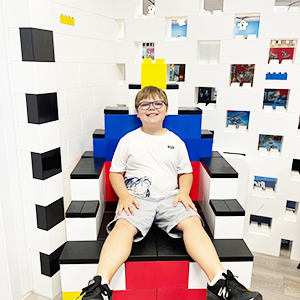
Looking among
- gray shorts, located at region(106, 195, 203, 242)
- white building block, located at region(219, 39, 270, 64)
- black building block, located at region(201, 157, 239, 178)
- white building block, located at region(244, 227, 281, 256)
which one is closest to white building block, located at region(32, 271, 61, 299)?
gray shorts, located at region(106, 195, 203, 242)

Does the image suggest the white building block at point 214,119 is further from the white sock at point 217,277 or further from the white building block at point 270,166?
the white sock at point 217,277

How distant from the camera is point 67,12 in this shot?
5.38 ft

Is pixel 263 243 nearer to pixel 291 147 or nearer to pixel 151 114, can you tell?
pixel 291 147

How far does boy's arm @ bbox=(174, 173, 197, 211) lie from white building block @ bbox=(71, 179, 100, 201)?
16.3 inches

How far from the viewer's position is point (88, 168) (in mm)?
1602

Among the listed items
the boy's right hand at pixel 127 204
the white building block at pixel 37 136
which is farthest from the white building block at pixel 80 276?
the white building block at pixel 37 136

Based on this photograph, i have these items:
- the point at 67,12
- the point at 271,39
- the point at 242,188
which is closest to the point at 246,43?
the point at 271,39

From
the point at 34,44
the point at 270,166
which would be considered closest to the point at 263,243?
the point at 270,166

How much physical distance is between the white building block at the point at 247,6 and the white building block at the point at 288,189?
3.68 feet

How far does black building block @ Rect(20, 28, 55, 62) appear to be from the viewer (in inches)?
54.6

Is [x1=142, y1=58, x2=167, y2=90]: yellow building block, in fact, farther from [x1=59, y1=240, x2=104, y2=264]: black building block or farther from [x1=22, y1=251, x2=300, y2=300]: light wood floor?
[x1=22, y1=251, x2=300, y2=300]: light wood floor

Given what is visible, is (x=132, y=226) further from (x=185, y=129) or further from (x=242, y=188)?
(x=242, y=188)

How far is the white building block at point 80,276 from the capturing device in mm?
1304

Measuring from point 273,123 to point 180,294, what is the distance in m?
1.26
